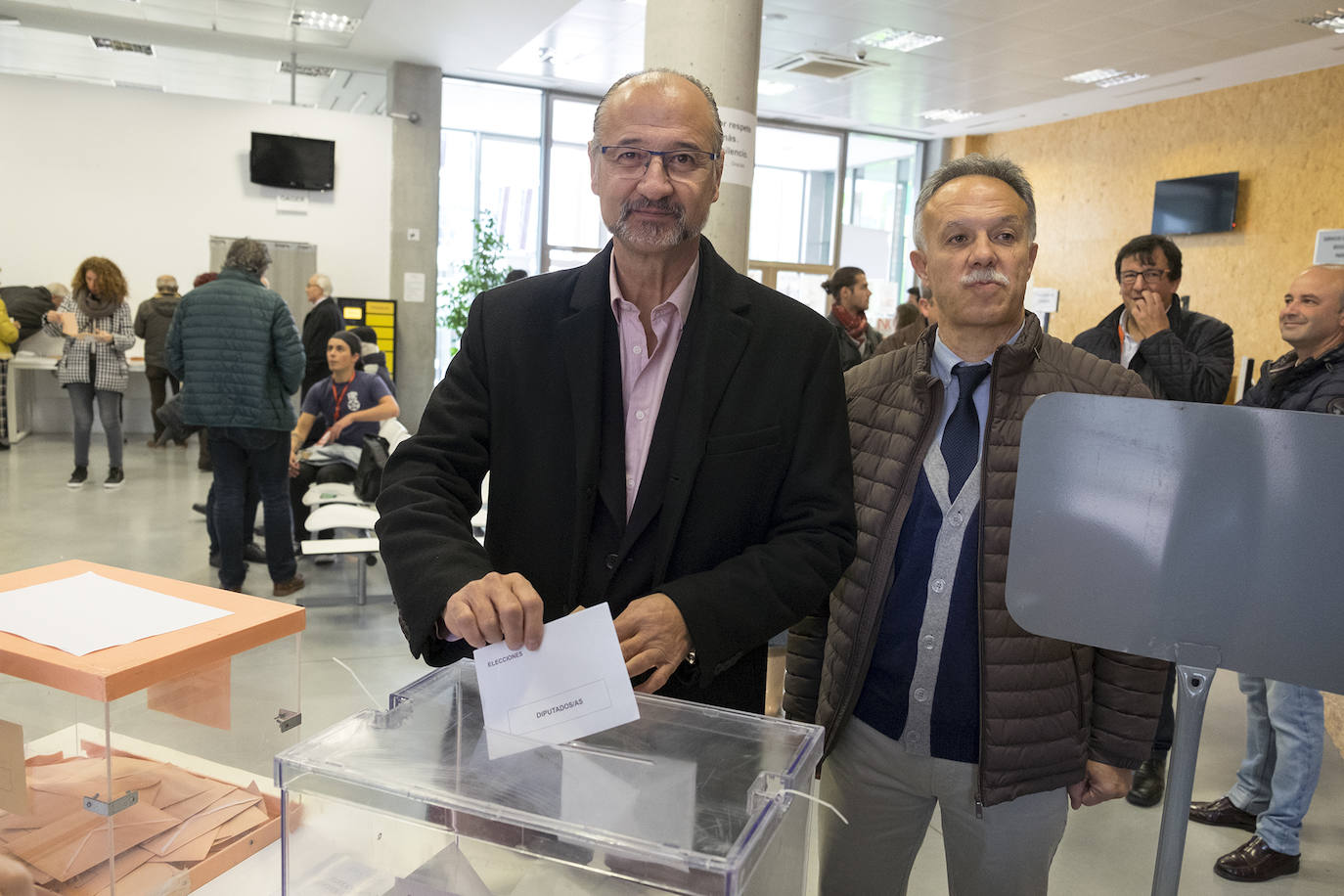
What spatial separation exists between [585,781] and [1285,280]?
1105 cm

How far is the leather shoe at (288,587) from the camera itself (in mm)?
4917

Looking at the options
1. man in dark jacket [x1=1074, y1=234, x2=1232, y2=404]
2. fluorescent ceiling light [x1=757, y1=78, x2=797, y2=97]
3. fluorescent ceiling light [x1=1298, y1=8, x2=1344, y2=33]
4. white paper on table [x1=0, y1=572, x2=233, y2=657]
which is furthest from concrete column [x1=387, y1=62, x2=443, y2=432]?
white paper on table [x1=0, y1=572, x2=233, y2=657]

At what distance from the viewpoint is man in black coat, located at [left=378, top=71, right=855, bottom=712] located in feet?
4.25

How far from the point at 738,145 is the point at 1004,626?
2948 millimetres

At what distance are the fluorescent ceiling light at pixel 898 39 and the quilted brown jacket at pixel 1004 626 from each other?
328 inches

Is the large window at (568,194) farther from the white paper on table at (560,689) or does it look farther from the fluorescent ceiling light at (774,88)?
the white paper on table at (560,689)

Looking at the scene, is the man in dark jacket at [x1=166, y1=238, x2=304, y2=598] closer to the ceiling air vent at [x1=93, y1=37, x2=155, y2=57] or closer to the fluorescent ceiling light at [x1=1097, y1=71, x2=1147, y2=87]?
the ceiling air vent at [x1=93, y1=37, x2=155, y2=57]

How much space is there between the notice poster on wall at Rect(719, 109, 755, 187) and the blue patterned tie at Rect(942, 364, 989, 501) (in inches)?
101

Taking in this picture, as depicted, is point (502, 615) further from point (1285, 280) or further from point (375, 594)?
point (1285, 280)

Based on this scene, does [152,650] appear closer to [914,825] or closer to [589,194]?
[914,825]

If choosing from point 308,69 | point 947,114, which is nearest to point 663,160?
point 308,69

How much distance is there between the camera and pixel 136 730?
121 centimetres

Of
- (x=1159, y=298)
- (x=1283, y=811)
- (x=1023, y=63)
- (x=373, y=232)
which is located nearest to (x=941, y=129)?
(x=1023, y=63)

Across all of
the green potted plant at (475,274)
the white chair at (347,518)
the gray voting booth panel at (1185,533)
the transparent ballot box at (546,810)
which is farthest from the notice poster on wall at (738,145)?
the green potted plant at (475,274)
